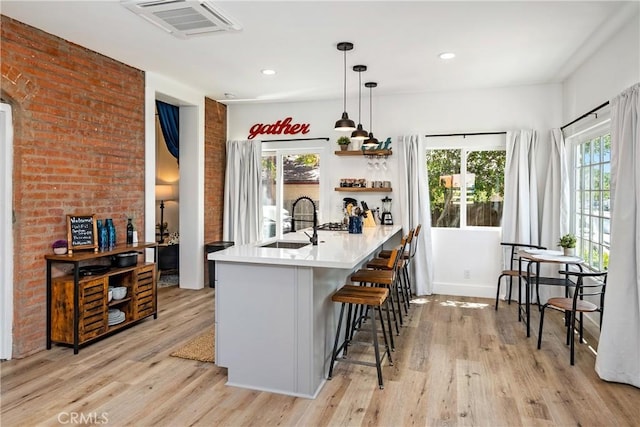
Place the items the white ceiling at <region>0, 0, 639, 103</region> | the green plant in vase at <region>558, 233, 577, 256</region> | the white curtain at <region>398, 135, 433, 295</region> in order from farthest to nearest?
the white curtain at <region>398, 135, 433, 295</region>
the green plant in vase at <region>558, 233, 577, 256</region>
the white ceiling at <region>0, 0, 639, 103</region>

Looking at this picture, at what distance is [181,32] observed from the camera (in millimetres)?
3502

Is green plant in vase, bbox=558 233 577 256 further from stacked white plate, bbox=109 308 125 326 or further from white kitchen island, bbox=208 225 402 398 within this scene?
stacked white plate, bbox=109 308 125 326

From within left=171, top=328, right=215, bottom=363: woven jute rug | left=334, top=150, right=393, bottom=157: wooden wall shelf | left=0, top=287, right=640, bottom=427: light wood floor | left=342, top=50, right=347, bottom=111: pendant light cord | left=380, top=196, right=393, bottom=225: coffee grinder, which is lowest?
left=0, top=287, right=640, bottom=427: light wood floor

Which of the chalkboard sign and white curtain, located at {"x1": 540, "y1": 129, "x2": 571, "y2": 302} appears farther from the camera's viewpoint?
white curtain, located at {"x1": 540, "y1": 129, "x2": 571, "y2": 302}

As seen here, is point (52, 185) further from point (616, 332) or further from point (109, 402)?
point (616, 332)

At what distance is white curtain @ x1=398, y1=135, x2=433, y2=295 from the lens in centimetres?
555

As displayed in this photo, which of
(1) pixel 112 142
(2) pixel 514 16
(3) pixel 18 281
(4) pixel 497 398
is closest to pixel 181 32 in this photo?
(1) pixel 112 142

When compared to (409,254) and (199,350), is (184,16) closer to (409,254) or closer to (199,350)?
(199,350)

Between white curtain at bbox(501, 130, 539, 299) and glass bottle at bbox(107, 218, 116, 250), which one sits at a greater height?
white curtain at bbox(501, 130, 539, 299)

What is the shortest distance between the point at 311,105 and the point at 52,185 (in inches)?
140

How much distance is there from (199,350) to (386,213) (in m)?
3.15

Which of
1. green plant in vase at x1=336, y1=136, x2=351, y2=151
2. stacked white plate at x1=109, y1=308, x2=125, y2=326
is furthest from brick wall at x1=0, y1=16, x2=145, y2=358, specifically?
green plant in vase at x1=336, y1=136, x2=351, y2=151

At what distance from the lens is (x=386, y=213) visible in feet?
18.9

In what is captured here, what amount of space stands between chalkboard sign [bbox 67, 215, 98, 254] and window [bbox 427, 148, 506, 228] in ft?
13.3
